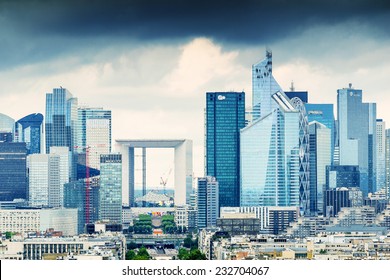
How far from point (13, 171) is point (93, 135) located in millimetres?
2522

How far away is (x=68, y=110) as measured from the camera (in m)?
29.9

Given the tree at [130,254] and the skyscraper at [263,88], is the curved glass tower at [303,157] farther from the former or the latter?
the tree at [130,254]

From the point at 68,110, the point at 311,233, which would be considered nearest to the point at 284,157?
the point at 68,110

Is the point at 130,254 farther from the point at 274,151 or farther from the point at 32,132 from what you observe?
the point at 274,151

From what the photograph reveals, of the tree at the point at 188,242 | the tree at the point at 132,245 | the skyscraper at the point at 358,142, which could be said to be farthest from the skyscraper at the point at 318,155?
the tree at the point at 132,245

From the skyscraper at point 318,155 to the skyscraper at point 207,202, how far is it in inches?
105

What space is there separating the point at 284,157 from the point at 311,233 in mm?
8753

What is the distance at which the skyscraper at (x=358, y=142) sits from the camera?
26422mm

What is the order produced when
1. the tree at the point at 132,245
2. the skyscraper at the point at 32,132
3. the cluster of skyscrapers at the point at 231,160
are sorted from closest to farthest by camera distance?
the tree at the point at 132,245 < the skyscraper at the point at 32,132 < the cluster of skyscrapers at the point at 231,160

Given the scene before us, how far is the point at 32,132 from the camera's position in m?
29.0

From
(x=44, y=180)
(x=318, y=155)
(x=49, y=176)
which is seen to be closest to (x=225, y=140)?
(x=318, y=155)

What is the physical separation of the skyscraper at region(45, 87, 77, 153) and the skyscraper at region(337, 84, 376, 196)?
6.13 meters

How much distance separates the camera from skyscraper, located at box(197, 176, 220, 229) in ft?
83.4

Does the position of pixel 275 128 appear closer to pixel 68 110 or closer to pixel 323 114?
pixel 323 114
